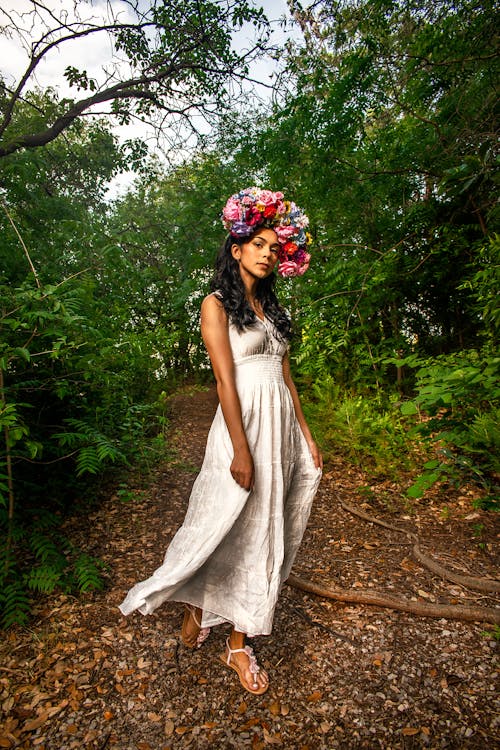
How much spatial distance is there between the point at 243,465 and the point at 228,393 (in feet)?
1.05

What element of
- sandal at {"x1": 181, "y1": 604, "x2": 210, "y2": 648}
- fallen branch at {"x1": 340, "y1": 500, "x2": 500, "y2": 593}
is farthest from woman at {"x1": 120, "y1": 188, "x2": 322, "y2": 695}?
fallen branch at {"x1": 340, "y1": 500, "x2": 500, "y2": 593}

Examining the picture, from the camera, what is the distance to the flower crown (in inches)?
78.3

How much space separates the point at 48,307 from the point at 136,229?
6.15 meters

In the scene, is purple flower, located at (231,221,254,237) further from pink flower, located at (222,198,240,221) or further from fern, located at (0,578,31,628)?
fern, located at (0,578,31,628)

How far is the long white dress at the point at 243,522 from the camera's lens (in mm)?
1863

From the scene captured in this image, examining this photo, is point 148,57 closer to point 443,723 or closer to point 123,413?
point 123,413

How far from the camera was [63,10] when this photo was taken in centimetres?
467

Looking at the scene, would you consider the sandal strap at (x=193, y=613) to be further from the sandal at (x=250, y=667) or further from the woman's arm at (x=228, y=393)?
the woman's arm at (x=228, y=393)

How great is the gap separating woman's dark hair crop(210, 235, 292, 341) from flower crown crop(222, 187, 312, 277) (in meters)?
0.08

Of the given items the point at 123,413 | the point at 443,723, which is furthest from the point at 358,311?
the point at 443,723

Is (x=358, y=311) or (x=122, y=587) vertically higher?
(x=358, y=311)

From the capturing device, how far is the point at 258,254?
201 centimetres

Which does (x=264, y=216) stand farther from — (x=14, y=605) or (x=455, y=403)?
(x=14, y=605)

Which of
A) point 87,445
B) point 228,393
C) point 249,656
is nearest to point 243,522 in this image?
point 228,393
